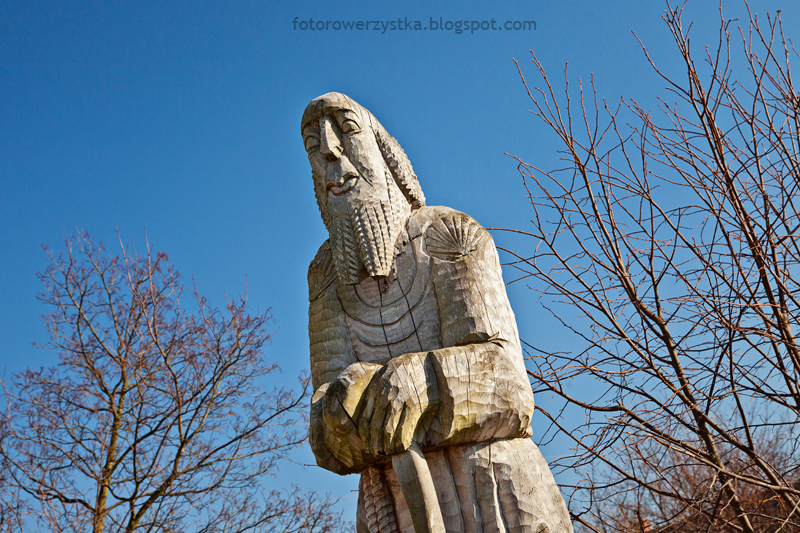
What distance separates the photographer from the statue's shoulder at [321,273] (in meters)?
3.96

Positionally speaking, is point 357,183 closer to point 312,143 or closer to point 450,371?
point 312,143

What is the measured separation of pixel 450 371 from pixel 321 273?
4.03 ft

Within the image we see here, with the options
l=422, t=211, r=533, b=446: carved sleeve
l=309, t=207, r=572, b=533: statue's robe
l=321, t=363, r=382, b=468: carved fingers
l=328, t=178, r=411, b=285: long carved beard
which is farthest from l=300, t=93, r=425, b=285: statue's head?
l=321, t=363, r=382, b=468: carved fingers

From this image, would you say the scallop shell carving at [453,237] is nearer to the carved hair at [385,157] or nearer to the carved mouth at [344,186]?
the carved hair at [385,157]

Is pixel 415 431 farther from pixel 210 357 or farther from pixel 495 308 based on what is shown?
pixel 210 357

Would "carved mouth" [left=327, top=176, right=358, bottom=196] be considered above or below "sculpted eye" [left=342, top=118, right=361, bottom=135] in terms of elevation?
below

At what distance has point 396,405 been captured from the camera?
300 centimetres

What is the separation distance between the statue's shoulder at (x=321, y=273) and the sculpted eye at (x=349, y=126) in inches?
26.5

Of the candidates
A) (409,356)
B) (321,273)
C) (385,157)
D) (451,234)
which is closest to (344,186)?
(385,157)

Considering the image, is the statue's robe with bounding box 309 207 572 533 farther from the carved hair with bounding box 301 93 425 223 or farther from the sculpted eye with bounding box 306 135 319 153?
the sculpted eye with bounding box 306 135 319 153

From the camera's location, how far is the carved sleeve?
310cm

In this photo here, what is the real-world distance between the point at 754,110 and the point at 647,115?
541mm

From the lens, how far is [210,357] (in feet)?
32.8

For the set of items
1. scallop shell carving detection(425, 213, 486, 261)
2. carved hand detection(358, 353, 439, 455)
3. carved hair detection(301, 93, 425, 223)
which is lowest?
carved hand detection(358, 353, 439, 455)
